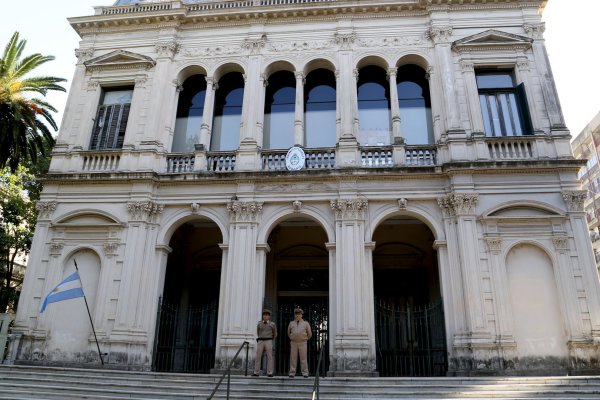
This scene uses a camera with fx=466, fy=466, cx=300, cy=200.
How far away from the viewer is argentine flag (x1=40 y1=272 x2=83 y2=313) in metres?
14.1

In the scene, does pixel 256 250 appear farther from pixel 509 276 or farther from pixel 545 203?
pixel 545 203

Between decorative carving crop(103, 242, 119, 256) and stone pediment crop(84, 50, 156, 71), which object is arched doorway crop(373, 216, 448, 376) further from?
stone pediment crop(84, 50, 156, 71)

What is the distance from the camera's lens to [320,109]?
18.2m

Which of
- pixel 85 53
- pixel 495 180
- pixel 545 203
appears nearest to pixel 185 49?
pixel 85 53

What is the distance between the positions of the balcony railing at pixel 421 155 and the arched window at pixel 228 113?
6413 millimetres

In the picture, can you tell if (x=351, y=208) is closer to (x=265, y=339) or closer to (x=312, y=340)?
(x=312, y=340)

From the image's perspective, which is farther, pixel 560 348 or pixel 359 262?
pixel 359 262

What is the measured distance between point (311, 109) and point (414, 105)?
3.96m

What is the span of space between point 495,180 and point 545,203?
1643 mm

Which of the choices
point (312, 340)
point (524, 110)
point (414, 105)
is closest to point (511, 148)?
point (524, 110)

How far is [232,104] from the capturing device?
1877 cm

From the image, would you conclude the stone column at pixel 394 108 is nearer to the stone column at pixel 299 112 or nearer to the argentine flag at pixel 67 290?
the stone column at pixel 299 112

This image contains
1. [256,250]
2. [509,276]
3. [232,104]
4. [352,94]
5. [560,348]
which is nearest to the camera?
[560,348]

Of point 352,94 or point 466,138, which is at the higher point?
point 352,94
